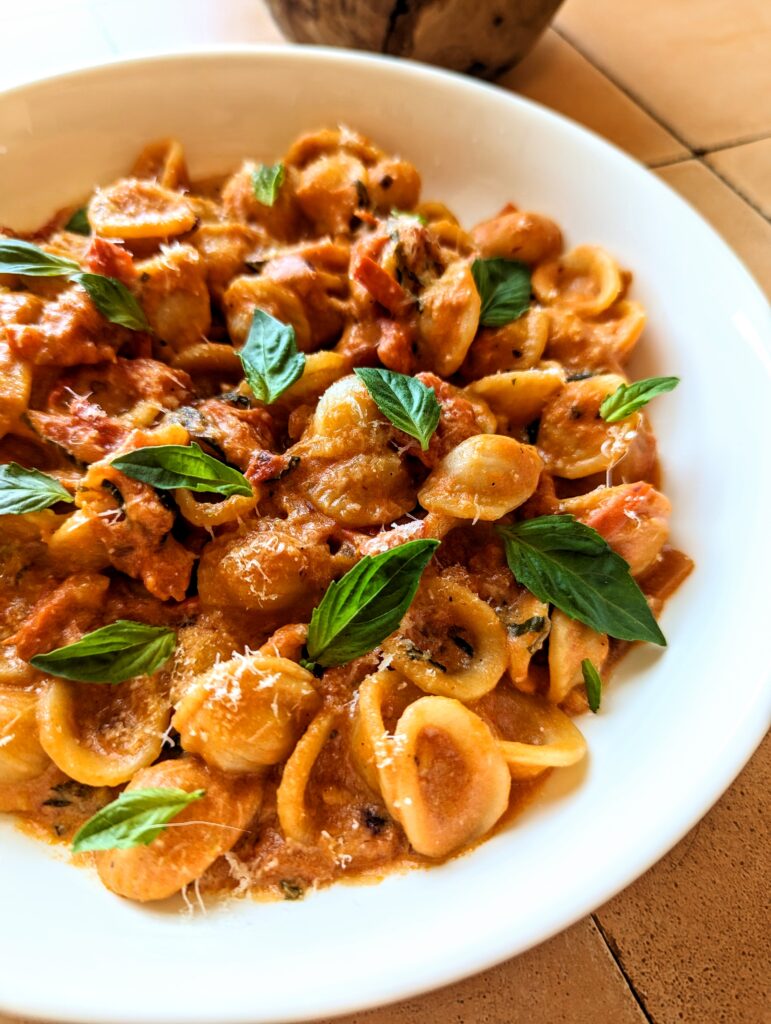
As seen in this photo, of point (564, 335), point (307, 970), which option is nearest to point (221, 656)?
point (307, 970)

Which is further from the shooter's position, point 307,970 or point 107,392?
point 107,392

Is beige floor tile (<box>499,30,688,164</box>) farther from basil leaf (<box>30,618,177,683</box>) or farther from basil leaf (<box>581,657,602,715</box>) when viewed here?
basil leaf (<box>30,618,177,683</box>)

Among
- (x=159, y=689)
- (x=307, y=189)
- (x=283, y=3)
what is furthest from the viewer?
(x=283, y=3)

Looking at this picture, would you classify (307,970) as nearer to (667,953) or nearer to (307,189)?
(667,953)

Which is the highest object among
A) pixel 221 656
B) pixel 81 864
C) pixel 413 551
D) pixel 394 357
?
pixel 394 357

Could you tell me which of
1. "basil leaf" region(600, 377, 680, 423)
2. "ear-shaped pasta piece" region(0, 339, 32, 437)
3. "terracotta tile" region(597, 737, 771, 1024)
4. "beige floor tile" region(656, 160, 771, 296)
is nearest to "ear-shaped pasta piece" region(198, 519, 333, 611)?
"ear-shaped pasta piece" region(0, 339, 32, 437)

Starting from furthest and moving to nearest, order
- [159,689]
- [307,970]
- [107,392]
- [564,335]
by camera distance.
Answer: [564,335], [107,392], [159,689], [307,970]
